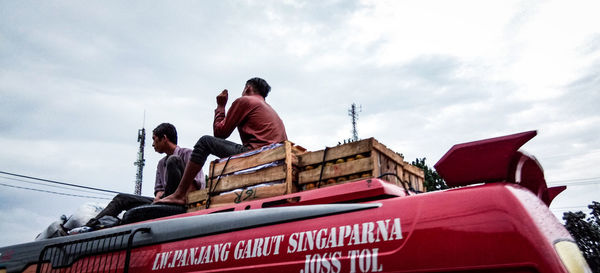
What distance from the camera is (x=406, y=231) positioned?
6.14 ft

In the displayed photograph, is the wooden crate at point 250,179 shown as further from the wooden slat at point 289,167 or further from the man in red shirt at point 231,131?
the man in red shirt at point 231,131

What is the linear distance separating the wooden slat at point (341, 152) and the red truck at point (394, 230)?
31.0 inches

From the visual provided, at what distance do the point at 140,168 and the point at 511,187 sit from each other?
3820 centimetres

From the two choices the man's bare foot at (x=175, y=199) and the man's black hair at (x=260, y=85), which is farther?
the man's black hair at (x=260, y=85)

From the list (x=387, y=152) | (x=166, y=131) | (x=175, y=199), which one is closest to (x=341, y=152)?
(x=387, y=152)

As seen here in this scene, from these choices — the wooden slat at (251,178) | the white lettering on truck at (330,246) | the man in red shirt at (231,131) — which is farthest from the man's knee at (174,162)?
the white lettering on truck at (330,246)

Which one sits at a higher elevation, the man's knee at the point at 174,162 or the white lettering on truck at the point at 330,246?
the man's knee at the point at 174,162

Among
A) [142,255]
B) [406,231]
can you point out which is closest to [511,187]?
[406,231]

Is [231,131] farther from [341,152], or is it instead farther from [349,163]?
[349,163]

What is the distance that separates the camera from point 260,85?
17.0 feet

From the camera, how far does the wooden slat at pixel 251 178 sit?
349 cm

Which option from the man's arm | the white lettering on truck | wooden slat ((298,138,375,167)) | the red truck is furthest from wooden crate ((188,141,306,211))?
the white lettering on truck

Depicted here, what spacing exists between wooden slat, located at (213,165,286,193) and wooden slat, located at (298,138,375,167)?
0.68 feet

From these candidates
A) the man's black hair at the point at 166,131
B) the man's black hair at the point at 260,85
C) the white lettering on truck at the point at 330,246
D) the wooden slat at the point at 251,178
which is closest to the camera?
the white lettering on truck at the point at 330,246
